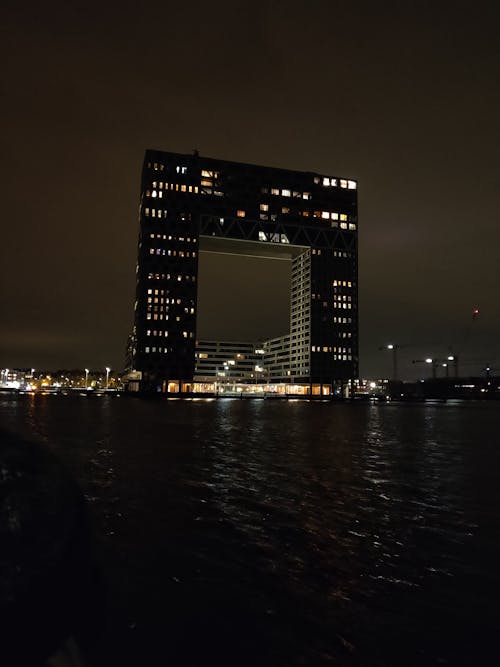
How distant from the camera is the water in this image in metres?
6.77

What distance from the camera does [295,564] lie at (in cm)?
983

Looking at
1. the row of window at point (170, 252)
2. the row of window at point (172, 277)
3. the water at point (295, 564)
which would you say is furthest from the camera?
the row of window at point (170, 252)

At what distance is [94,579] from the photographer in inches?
305

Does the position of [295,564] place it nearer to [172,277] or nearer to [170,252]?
[172,277]

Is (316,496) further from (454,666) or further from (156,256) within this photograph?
(156,256)

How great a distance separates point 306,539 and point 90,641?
19.7ft

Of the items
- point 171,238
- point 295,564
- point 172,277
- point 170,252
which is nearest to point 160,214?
point 171,238

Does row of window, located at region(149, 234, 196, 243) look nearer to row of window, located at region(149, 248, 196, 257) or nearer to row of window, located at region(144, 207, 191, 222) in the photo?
row of window, located at region(149, 248, 196, 257)

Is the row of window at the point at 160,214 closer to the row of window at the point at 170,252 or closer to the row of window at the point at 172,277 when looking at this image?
the row of window at the point at 170,252

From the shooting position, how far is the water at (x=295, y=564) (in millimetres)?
6770

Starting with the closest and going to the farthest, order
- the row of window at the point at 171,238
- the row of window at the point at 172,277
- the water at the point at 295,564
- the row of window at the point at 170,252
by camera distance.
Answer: the water at the point at 295,564 → the row of window at the point at 172,277 → the row of window at the point at 170,252 → the row of window at the point at 171,238

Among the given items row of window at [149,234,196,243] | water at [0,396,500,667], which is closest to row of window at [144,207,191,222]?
row of window at [149,234,196,243]

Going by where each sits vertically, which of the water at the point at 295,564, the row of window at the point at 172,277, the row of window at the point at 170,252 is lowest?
the water at the point at 295,564

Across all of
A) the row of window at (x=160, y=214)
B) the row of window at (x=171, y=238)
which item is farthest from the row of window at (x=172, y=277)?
the row of window at (x=160, y=214)
